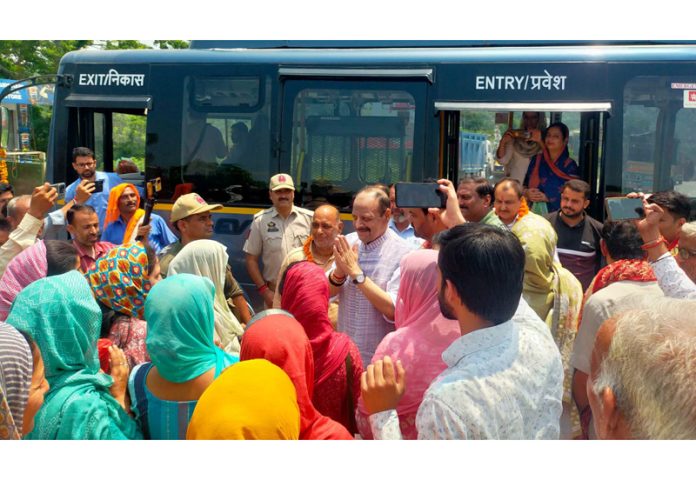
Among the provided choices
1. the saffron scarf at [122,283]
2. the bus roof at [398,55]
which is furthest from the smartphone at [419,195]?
the bus roof at [398,55]

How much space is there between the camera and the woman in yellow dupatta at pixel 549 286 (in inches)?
178

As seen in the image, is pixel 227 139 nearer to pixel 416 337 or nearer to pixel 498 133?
pixel 498 133

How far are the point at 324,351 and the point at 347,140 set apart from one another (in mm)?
4145

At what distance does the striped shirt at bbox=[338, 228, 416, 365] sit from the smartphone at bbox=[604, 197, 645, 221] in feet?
3.99

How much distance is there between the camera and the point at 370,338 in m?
4.01

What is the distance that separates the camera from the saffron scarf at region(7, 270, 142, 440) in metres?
2.60

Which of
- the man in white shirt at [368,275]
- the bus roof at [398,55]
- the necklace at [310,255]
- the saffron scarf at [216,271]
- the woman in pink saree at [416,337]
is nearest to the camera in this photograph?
the woman in pink saree at [416,337]

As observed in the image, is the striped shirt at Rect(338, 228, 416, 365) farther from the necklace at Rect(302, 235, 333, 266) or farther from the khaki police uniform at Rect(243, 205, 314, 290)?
the khaki police uniform at Rect(243, 205, 314, 290)

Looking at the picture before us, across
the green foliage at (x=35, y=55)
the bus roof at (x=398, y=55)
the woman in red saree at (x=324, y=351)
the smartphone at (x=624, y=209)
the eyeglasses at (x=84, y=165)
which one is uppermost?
the green foliage at (x=35, y=55)

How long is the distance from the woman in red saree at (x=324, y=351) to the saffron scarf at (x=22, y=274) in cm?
160

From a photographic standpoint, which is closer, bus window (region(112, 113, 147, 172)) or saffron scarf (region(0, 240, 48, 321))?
saffron scarf (region(0, 240, 48, 321))

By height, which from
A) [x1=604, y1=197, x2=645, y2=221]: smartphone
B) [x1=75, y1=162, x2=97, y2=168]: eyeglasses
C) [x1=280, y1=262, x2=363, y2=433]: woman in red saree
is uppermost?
[x1=75, y1=162, x2=97, y2=168]: eyeglasses

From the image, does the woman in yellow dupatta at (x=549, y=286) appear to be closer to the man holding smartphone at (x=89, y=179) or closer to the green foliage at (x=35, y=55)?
the man holding smartphone at (x=89, y=179)

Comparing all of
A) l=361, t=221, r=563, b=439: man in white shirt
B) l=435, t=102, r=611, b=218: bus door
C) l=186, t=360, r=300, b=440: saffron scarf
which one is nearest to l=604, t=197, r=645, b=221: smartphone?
l=435, t=102, r=611, b=218: bus door
